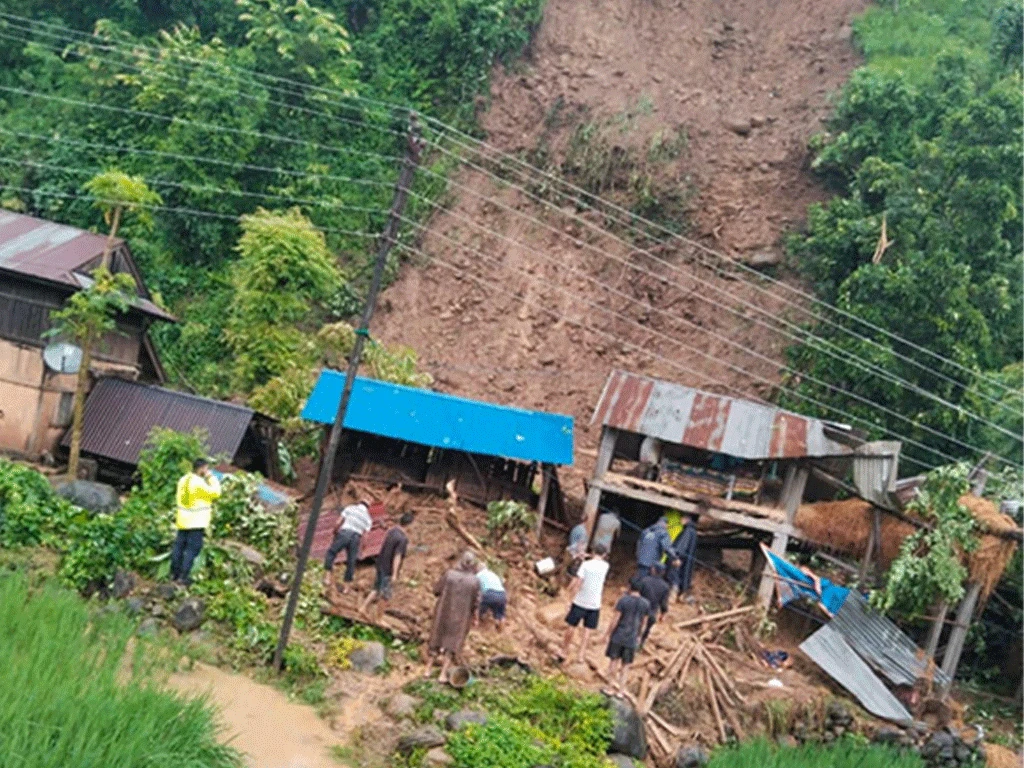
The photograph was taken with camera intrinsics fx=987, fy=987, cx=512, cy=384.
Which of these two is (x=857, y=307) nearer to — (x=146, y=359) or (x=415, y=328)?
(x=415, y=328)

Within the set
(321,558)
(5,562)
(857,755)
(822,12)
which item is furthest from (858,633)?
(822,12)

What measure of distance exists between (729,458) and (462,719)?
7.87 metres

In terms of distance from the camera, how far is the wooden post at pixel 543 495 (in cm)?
1681

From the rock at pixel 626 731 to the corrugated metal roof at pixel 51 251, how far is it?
37.4 feet

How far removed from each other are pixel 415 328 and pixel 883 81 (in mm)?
13943

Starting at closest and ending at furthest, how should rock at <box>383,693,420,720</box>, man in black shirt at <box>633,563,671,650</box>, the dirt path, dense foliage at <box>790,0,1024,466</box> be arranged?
1. the dirt path
2. rock at <box>383,693,420,720</box>
3. man in black shirt at <box>633,563,671,650</box>
4. dense foliage at <box>790,0,1024,466</box>

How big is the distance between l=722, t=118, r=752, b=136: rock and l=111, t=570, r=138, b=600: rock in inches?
955

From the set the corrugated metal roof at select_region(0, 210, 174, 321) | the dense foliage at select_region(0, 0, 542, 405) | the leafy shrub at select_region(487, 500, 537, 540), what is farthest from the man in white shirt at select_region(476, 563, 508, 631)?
the dense foliage at select_region(0, 0, 542, 405)

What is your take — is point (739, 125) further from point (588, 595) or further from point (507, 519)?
point (588, 595)

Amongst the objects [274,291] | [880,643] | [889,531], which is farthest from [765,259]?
[880,643]

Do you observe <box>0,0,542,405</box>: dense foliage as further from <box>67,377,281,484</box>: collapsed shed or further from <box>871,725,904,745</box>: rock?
<box>871,725,904,745</box>: rock

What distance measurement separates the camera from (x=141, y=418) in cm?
1862

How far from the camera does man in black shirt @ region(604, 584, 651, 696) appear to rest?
1225cm

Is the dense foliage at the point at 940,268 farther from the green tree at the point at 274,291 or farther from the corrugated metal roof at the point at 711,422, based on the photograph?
the green tree at the point at 274,291
